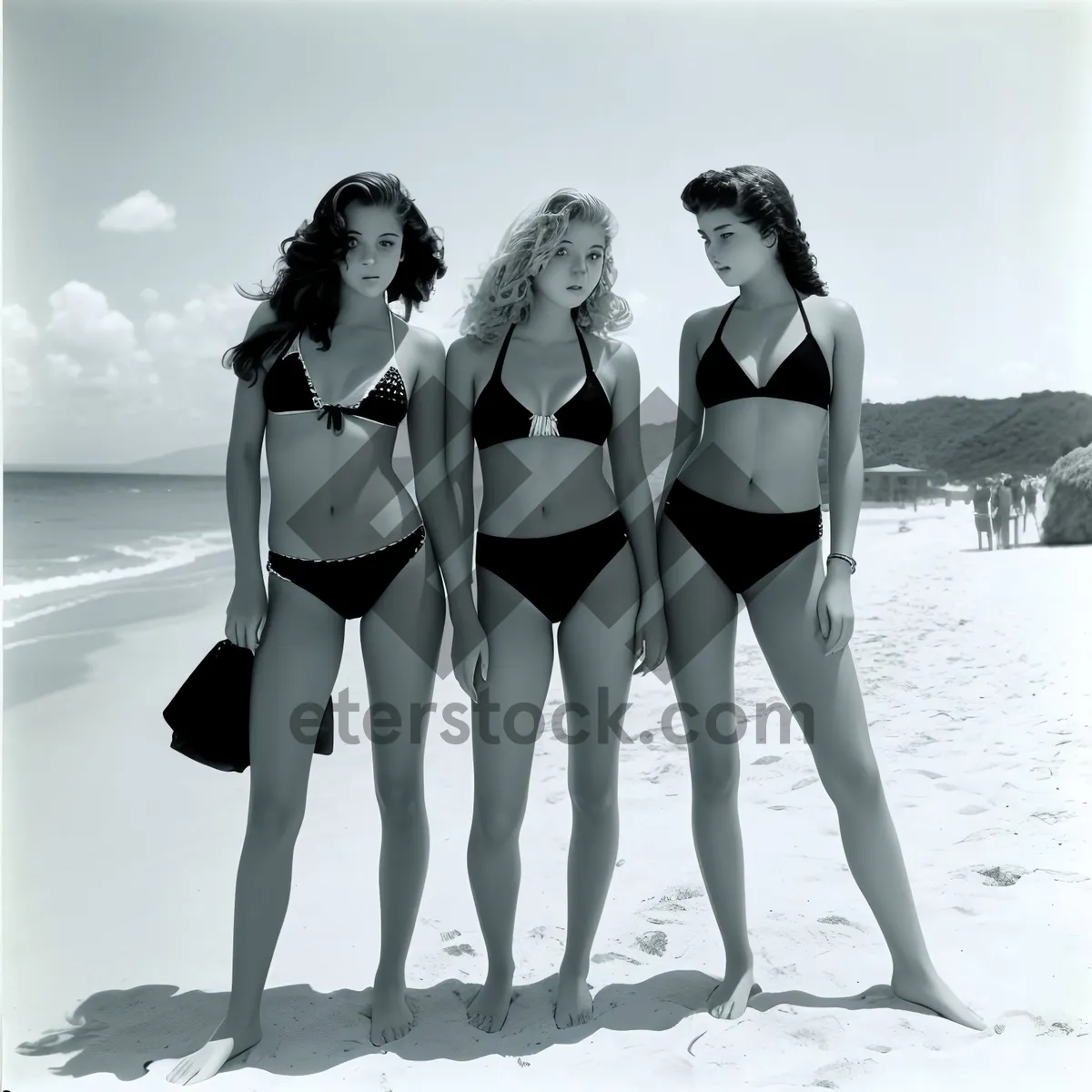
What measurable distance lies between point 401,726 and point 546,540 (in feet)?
2.41

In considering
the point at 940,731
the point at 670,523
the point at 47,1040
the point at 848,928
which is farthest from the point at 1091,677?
the point at 47,1040

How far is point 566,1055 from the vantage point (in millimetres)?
2816

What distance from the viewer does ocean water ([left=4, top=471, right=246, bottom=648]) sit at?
14.0 m

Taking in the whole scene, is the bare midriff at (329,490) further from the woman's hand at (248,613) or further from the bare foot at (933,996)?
the bare foot at (933,996)

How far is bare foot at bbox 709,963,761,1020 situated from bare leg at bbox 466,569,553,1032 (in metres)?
0.78

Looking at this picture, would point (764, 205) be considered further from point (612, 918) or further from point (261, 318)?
point (612, 918)

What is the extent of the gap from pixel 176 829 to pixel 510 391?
367cm

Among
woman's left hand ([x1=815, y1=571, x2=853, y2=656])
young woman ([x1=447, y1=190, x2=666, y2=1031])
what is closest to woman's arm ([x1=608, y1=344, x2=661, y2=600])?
young woman ([x1=447, y1=190, x2=666, y2=1031])

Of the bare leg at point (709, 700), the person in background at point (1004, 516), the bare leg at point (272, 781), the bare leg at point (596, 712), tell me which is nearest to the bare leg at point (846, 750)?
the bare leg at point (709, 700)

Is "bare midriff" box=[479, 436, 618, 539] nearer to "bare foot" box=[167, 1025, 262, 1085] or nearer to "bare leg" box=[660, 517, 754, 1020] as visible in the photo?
"bare leg" box=[660, 517, 754, 1020]

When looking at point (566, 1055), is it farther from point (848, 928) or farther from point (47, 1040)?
point (47, 1040)

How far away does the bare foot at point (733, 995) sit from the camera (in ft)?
9.78

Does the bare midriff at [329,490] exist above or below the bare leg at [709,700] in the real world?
above

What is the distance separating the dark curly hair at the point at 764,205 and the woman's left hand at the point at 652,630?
1.13 metres
